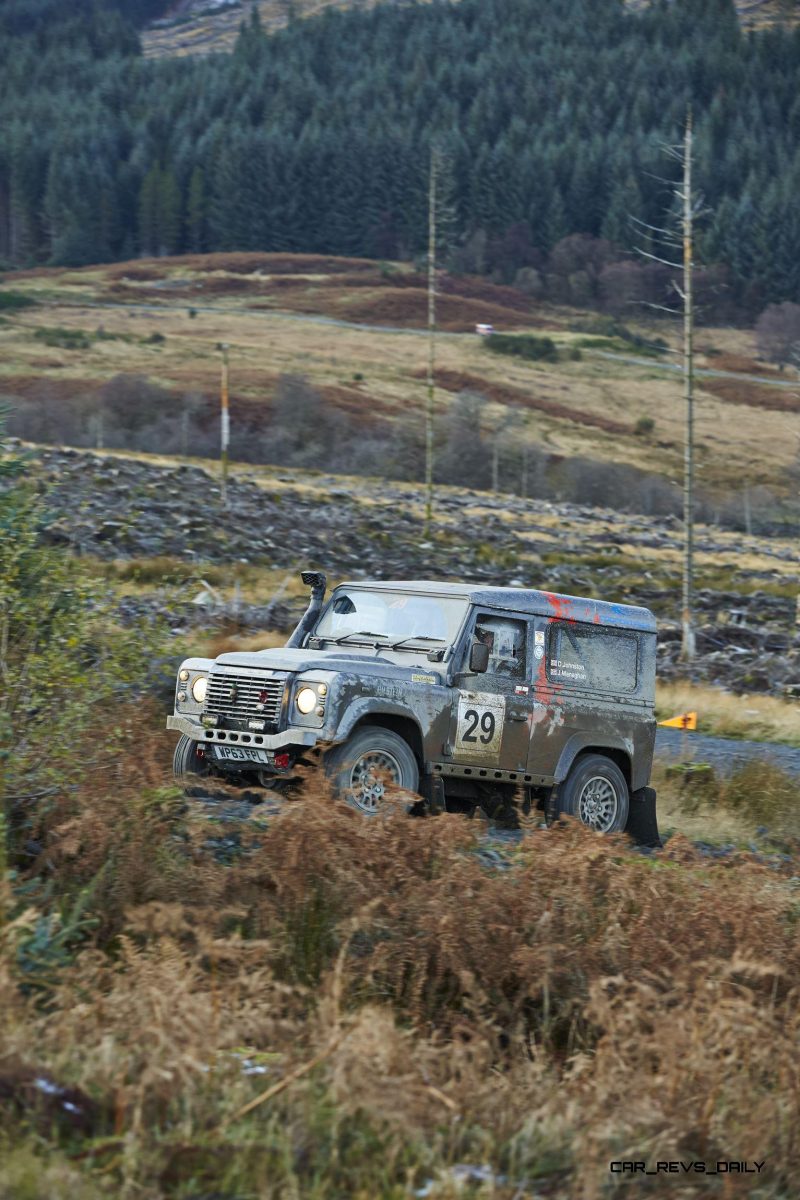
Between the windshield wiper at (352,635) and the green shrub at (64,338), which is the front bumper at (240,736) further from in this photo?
the green shrub at (64,338)

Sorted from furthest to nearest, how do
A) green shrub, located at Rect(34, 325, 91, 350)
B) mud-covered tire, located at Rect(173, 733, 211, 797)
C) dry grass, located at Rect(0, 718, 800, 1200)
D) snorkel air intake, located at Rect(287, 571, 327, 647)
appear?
green shrub, located at Rect(34, 325, 91, 350), snorkel air intake, located at Rect(287, 571, 327, 647), mud-covered tire, located at Rect(173, 733, 211, 797), dry grass, located at Rect(0, 718, 800, 1200)

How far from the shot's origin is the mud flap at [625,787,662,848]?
12039 millimetres

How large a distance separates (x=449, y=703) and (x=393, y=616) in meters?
1.09

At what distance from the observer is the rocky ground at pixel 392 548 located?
28297 millimetres

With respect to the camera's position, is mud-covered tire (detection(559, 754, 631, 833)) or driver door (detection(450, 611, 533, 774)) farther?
mud-covered tire (detection(559, 754, 631, 833))

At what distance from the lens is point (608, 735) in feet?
38.4

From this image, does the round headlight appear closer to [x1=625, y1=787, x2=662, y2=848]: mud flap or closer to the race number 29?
the race number 29

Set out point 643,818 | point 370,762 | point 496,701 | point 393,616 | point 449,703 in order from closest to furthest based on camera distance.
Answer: point 370,762
point 449,703
point 496,701
point 393,616
point 643,818

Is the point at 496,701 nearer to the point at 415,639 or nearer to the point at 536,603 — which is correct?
the point at 415,639

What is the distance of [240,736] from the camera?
985cm

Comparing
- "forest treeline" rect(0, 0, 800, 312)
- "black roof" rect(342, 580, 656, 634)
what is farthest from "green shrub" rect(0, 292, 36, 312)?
"black roof" rect(342, 580, 656, 634)

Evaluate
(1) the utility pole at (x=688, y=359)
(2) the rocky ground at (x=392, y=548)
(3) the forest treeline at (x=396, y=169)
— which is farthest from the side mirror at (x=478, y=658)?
(3) the forest treeline at (x=396, y=169)

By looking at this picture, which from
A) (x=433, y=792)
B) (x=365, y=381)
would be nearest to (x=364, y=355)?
(x=365, y=381)

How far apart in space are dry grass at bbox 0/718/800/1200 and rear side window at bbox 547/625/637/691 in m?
3.13
